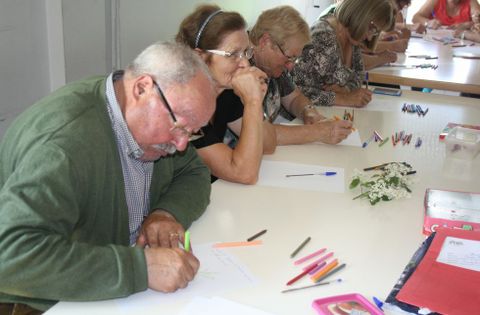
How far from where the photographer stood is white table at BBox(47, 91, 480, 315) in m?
1.19

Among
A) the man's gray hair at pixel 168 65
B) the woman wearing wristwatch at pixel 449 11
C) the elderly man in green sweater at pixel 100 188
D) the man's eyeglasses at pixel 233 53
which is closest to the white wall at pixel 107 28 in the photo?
the man's eyeglasses at pixel 233 53

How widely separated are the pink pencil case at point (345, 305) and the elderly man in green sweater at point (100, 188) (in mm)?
296

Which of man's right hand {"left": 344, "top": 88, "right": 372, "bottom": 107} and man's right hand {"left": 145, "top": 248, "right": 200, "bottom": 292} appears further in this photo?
man's right hand {"left": 344, "top": 88, "right": 372, "bottom": 107}

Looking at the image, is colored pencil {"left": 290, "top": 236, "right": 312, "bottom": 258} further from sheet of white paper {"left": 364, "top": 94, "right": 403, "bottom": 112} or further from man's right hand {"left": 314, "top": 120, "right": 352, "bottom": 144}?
sheet of white paper {"left": 364, "top": 94, "right": 403, "bottom": 112}

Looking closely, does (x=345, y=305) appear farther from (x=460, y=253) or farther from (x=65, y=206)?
(x=65, y=206)

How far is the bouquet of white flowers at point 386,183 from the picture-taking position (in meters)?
1.73

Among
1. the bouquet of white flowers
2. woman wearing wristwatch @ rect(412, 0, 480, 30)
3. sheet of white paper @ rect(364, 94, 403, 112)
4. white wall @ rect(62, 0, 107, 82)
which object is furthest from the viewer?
woman wearing wristwatch @ rect(412, 0, 480, 30)

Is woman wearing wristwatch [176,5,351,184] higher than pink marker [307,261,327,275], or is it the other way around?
woman wearing wristwatch [176,5,351,184]

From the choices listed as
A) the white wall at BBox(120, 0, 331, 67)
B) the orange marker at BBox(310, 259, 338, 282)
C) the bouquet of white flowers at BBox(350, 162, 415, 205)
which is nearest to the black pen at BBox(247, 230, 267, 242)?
the orange marker at BBox(310, 259, 338, 282)

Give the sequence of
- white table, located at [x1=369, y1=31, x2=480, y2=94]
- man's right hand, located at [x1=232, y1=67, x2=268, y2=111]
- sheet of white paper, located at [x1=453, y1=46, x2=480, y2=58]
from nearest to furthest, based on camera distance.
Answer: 1. man's right hand, located at [x1=232, y1=67, x2=268, y2=111]
2. white table, located at [x1=369, y1=31, x2=480, y2=94]
3. sheet of white paper, located at [x1=453, y1=46, x2=480, y2=58]

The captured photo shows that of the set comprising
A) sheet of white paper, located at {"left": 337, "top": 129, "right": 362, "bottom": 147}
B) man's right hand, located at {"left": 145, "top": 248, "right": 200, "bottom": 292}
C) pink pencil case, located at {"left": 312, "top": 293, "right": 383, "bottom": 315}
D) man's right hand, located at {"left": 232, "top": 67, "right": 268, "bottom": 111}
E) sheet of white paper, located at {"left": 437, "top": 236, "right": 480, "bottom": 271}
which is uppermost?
man's right hand, located at {"left": 232, "top": 67, "right": 268, "bottom": 111}

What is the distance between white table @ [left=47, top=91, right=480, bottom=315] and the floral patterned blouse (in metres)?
0.83

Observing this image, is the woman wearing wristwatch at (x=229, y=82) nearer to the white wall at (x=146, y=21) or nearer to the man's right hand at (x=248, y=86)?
the man's right hand at (x=248, y=86)

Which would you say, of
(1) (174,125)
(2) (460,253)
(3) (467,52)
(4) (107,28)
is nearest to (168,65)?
(1) (174,125)
